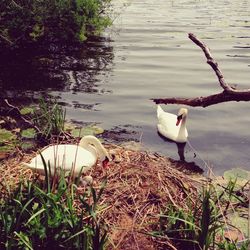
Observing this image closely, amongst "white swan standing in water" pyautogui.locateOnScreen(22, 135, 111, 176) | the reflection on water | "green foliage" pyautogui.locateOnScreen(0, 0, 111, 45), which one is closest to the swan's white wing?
"white swan standing in water" pyautogui.locateOnScreen(22, 135, 111, 176)

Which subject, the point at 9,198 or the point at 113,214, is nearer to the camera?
the point at 9,198

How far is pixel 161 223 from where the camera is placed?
525cm

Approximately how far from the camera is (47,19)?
17375mm

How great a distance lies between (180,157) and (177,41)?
1239cm

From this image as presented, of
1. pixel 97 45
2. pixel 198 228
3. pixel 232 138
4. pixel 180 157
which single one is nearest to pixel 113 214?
pixel 198 228

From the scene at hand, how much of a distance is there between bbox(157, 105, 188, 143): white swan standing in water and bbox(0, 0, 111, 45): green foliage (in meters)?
6.72

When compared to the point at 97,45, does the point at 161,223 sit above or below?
above

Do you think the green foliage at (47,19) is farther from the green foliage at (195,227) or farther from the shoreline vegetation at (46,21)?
the green foliage at (195,227)

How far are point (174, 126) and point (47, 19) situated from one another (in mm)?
8905

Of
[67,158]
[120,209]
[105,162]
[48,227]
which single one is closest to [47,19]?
[105,162]

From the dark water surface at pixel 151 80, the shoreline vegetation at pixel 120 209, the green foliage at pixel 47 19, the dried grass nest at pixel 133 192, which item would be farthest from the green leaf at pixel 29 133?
the green foliage at pixel 47 19

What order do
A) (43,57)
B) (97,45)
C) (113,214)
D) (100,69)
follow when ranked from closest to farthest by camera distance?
1. (113,214)
2. (100,69)
3. (43,57)
4. (97,45)

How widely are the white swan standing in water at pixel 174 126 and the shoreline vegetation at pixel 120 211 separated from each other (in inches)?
127

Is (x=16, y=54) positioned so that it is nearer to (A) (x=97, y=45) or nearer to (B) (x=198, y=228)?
(A) (x=97, y=45)
